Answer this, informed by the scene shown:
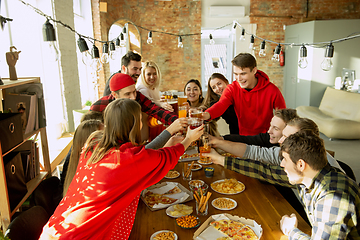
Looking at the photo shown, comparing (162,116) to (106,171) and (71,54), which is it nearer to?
(106,171)

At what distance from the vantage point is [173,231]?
58.2 inches

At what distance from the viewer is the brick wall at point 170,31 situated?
26.1 feet

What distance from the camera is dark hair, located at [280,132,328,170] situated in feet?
4.46

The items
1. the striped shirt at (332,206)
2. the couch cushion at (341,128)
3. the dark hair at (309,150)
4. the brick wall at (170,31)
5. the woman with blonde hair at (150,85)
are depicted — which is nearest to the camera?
the striped shirt at (332,206)

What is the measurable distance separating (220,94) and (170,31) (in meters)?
5.14

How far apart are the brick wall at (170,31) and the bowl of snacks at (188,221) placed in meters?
7.02

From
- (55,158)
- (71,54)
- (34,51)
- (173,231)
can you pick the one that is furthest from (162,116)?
(71,54)

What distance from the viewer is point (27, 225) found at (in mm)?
1526

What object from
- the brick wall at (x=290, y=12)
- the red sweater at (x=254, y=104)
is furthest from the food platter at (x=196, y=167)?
the brick wall at (x=290, y=12)

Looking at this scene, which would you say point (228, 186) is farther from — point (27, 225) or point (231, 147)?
point (27, 225)

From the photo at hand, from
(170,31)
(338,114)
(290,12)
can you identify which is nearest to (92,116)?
(338,114)

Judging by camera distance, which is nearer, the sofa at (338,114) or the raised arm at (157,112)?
the raised arm at (157,112)

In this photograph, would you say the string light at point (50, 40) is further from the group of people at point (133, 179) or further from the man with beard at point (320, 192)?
the man with beard at point (320, 192)

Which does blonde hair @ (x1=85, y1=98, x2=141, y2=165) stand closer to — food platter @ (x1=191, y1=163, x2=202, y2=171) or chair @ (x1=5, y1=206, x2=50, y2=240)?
chair @ (x1=5, y1=206, x2=50, y2=240)
